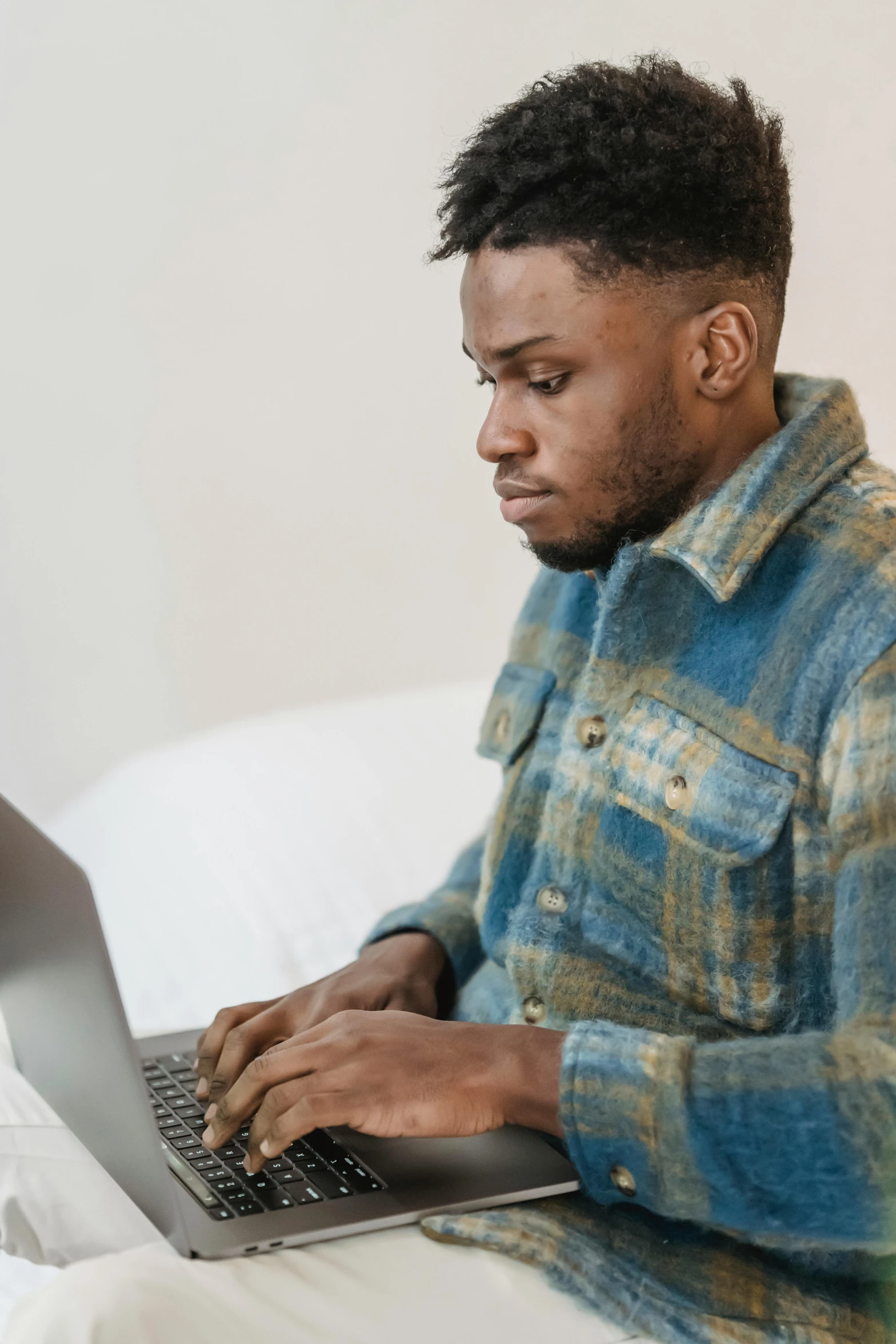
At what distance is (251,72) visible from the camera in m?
2.05

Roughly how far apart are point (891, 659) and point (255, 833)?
1.02 metres

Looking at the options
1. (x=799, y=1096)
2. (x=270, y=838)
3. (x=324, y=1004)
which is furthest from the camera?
(x=270, y=838)

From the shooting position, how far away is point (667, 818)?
994mm

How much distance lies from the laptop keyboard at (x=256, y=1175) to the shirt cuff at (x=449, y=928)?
313mm

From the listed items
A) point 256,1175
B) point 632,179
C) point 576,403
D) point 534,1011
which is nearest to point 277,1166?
point 256,1175

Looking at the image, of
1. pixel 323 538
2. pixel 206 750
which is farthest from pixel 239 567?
pixel 206 750

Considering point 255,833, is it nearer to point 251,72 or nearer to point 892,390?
point 892,390

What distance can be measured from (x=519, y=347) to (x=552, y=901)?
16.3 inches

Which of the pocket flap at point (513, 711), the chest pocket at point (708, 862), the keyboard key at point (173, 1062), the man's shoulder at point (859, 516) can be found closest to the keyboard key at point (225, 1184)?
the keyboard key at point (173, 1062)

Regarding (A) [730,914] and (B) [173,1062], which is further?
(B) [173,1062]

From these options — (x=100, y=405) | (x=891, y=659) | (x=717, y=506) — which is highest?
(x=100, y=405)

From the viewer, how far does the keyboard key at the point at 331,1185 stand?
91cm

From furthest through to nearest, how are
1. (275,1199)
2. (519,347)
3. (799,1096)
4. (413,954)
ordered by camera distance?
(413,954)
(519,347)
(275,1199)
(799,1096)

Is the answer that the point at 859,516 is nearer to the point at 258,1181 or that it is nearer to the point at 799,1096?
the point at 799,1096
